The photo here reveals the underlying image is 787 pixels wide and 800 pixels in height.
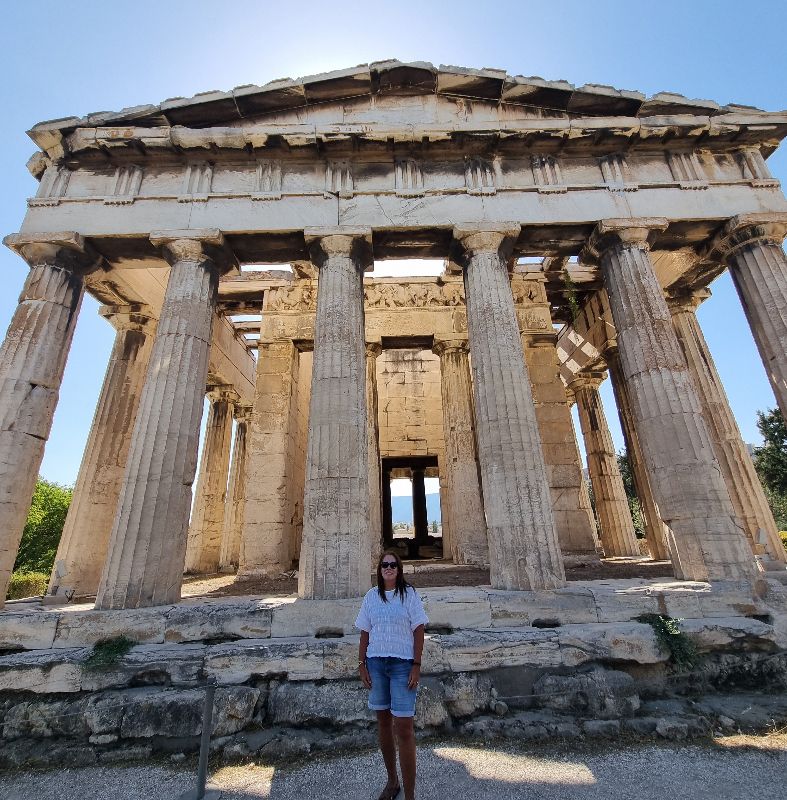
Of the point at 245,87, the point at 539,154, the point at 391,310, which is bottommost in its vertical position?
the point at 391,310

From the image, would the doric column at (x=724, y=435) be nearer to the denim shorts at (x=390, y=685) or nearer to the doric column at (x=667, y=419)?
the doric column at (x=667, y=419)

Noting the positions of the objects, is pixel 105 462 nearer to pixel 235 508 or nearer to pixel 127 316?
pixel 127 316

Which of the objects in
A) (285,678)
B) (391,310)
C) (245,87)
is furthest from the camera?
(391,310)

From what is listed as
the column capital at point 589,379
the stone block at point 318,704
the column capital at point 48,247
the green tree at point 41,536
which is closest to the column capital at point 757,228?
the column capital at point 589,379

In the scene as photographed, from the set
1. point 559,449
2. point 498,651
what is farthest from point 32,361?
point 559,449

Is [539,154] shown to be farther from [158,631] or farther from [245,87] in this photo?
[158,631]

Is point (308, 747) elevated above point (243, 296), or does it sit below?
below

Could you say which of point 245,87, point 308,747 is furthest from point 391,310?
point 308,747

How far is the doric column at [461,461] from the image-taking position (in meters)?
10.5

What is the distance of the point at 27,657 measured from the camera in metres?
5.48

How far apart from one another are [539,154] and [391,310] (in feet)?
17.9

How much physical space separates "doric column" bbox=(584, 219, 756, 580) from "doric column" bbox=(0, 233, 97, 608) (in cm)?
1082

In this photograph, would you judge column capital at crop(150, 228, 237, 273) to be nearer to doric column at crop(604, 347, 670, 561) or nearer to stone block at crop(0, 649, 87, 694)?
stone block at crop(0, 649, 87, 694)

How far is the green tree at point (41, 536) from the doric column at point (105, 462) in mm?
20415
